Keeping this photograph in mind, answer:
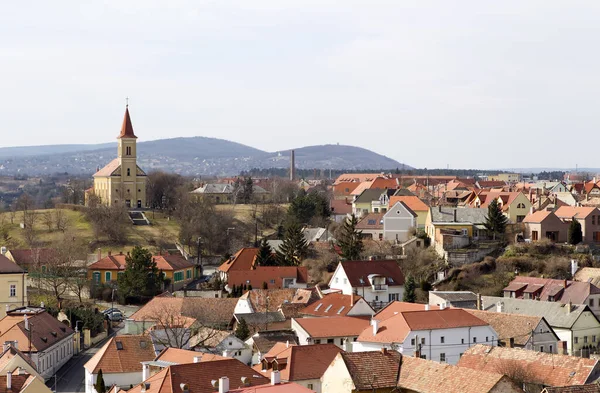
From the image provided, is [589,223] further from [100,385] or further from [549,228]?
[100,385]

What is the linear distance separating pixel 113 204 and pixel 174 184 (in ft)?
37.1

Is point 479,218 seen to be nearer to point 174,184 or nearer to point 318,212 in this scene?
point 318,212

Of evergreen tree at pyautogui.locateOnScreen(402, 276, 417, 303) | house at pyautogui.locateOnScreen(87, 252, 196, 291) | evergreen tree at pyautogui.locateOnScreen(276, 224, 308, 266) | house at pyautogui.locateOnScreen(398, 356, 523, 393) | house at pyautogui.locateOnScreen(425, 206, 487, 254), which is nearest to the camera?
house at pyautogui.locateOnScreen(398, 356, 523, 393)

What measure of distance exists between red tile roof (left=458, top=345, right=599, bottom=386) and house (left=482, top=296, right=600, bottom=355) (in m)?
12.5

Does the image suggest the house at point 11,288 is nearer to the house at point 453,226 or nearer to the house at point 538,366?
the house at point 453,226

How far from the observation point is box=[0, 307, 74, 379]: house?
48969mm

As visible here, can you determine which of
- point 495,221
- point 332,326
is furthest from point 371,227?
point 332,326

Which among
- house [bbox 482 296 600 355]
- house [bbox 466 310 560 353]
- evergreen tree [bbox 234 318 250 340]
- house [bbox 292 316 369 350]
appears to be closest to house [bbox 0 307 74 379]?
evergreen tree [bbox 234 318 250 340]

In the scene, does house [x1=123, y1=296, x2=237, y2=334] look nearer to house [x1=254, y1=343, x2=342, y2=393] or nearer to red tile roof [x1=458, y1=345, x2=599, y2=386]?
house [x1=254, y1=343, x2=342, y2=393]

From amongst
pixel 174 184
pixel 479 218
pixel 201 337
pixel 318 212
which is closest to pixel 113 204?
pixel 174 184

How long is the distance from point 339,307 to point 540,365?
20.9 metres

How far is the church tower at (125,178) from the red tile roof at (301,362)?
57.7 metres

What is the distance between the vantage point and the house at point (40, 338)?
49.0 meters

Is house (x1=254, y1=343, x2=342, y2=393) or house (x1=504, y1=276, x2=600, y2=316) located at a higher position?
house (x1=504, y1=276, x2=600, y2=316)
